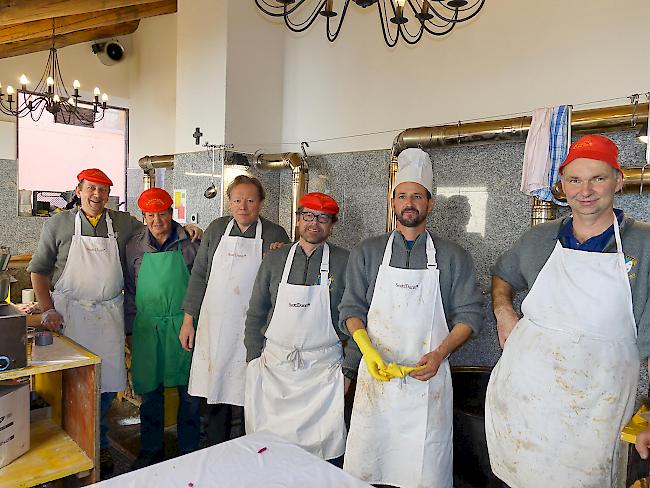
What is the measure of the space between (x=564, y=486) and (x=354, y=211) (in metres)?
2.40

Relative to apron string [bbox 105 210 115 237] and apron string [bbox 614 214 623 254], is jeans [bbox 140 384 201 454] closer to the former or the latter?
apron string [bbox 105 210 115 237]

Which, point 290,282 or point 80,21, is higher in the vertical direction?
point 80,21

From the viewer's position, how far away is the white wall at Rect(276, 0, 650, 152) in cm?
271

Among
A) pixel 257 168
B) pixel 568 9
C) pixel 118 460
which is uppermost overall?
pixel 568 9

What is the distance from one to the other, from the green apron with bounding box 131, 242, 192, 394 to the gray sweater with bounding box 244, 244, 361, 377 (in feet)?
2.06

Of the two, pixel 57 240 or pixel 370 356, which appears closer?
pixel 370 356

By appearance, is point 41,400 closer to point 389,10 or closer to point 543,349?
point 543,349

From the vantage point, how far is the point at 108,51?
Answer: 711cm

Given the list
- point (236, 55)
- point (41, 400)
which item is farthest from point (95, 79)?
point (41, 400)

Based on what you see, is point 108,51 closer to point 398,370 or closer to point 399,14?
A: point 399,14

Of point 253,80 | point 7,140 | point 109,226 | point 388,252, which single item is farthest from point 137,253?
point 7,140

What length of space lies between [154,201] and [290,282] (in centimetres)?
103

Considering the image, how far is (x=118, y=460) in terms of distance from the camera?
3342 mm

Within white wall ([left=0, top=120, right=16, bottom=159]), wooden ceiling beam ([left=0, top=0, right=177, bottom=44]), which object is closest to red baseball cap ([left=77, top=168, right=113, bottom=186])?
wooden ceiling beam ([left=0, top=0, right=177, bottom=44])
